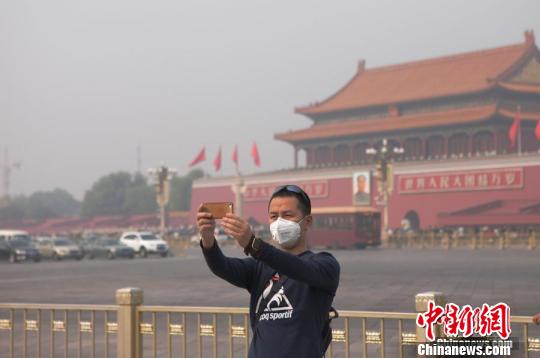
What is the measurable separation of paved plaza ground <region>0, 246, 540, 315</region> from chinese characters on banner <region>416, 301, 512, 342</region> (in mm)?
Answer: 7700

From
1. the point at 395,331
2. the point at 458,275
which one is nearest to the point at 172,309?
the point at 395,331

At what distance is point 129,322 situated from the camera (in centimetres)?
574

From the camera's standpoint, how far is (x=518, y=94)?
53469 mm

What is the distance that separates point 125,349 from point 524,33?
5338 centimetres

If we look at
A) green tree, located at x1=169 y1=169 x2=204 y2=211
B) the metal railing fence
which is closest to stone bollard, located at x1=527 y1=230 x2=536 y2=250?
the metal railing fence

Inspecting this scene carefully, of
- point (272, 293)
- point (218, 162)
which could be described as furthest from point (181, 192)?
point (272, 293)

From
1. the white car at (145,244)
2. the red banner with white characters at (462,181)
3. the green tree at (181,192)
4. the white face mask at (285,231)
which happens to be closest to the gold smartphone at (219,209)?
the white face mask at (285,231)

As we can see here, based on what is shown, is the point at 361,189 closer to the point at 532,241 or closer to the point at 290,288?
the point at 532,241

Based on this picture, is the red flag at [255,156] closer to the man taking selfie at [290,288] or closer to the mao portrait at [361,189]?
the mao portrait at [361,189]

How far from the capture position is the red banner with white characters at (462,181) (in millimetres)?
46250

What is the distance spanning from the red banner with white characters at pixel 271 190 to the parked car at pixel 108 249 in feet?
68.0

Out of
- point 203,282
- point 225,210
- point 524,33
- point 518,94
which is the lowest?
point 203,282

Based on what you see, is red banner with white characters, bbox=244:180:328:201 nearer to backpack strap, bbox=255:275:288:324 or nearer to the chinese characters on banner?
the chinese characters on banner

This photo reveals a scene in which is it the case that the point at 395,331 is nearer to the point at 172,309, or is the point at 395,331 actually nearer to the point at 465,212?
the point at 172,309
